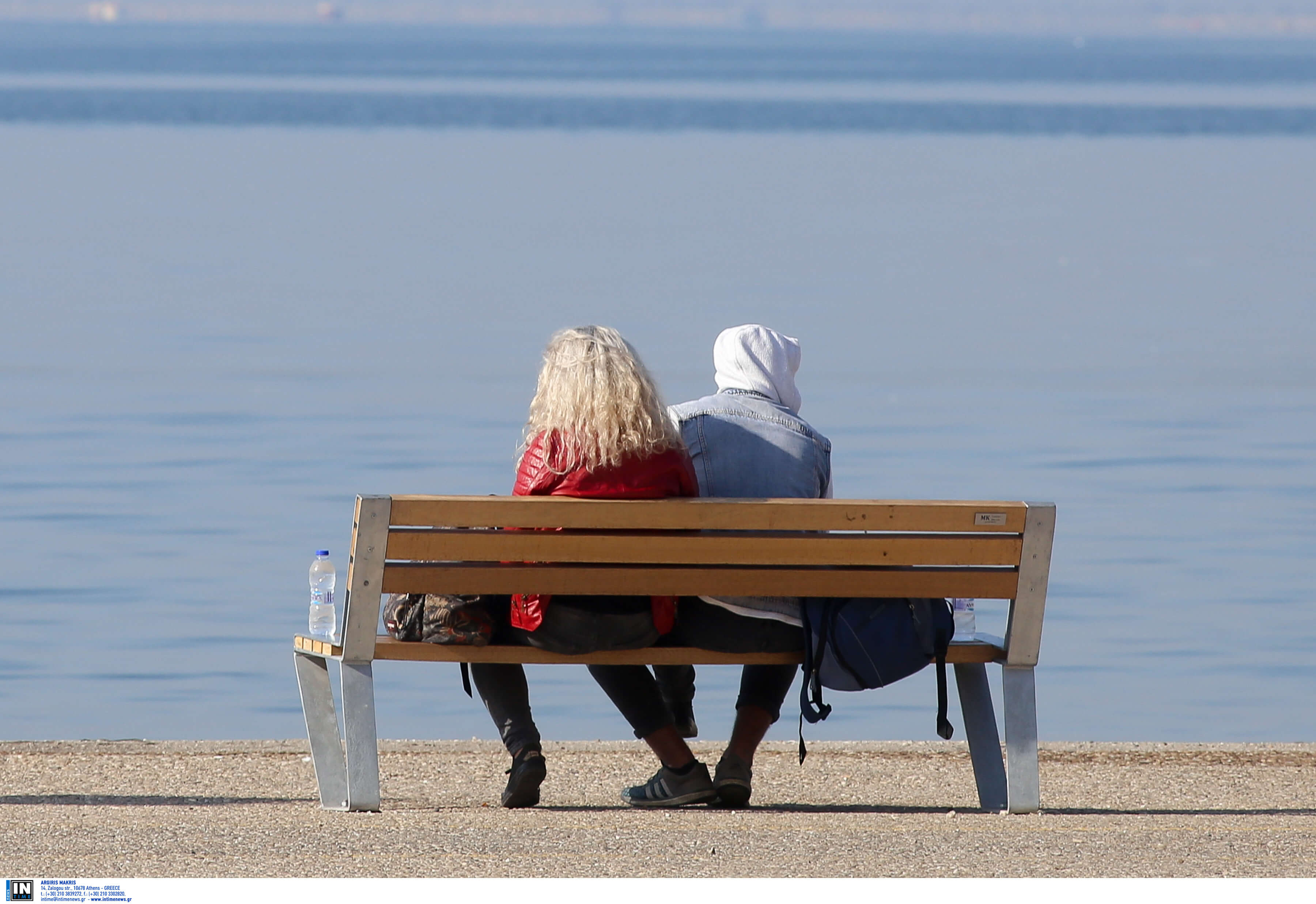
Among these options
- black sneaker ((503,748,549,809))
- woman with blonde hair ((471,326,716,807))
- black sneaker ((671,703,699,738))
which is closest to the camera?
woman with blonde hair ((471,326,716,807))

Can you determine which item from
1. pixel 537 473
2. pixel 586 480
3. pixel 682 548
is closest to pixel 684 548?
pixel 682 548

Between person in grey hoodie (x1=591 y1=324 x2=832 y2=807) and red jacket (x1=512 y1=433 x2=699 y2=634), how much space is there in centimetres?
18

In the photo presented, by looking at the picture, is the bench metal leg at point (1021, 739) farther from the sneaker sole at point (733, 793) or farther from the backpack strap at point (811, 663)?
the sneaker sole at point (733, 793)

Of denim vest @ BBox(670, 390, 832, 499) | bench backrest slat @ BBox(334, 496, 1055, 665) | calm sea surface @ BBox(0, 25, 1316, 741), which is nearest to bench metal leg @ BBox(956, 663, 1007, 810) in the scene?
bench backrest slat @ BBox(334, 496, 1055, 665)

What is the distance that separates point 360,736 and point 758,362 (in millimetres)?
1197

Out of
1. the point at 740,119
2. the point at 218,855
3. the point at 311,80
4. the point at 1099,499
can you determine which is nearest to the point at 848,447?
the point at 1099,499

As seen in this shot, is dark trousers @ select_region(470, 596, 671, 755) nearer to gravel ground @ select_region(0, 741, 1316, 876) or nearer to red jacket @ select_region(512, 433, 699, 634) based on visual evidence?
red jacket @ select_region(512, 433, 699, 634)

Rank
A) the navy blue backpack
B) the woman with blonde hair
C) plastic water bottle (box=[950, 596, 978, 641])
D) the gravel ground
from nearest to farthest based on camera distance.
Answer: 1. the gravel ground
2. the woman with blonde hair
3. the navy blue backpack
4. plastic water bottle (box=[950, 596, 978, 641])

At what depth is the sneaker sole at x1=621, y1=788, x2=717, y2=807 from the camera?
16.1 feet

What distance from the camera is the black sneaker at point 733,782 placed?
4.92 m

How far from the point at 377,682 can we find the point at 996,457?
4.52 meters

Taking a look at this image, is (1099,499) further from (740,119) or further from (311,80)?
(311,80)

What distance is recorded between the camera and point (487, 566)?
15.1 ft
